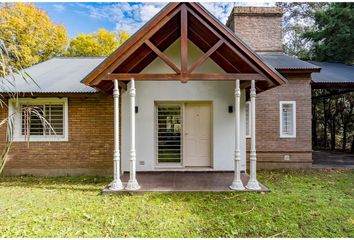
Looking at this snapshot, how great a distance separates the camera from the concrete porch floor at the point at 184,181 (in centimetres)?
575

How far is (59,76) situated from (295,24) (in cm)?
2264

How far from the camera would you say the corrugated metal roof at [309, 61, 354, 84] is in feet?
30.9

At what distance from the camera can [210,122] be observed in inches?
309

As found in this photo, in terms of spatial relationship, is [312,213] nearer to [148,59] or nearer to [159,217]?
[159,217]

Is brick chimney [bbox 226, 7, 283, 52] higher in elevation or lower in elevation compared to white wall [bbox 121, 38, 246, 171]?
higher

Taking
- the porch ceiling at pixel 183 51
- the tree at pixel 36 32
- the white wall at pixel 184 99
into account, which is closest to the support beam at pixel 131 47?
the porch ceiling at pixel 183 51

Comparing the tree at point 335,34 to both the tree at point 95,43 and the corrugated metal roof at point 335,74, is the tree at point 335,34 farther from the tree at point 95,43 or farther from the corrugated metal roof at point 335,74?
the tree at point 95,43

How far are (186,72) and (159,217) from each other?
3.38 m

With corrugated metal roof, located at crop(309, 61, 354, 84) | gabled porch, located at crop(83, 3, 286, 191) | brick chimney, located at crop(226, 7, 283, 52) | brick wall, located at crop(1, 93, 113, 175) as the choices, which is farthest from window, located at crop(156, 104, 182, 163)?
corrugated metal roof, located at crop(309, 61, 354, 84)

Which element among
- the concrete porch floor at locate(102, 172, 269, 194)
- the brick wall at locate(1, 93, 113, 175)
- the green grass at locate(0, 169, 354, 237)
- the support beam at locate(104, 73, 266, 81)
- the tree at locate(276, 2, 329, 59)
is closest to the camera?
the green grass at locate(0, 169, 354, 237)

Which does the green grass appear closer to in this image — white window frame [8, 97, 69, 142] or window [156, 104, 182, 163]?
white window frame [8, 97, 69, 142]

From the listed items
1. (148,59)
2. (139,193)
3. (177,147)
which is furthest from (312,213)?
(148,59)

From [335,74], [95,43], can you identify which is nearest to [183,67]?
[335,74]

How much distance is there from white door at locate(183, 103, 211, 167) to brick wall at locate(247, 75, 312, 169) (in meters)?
2.46
